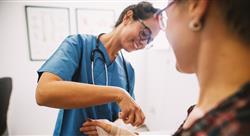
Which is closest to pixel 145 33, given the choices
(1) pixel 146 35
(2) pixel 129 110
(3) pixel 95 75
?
(1) pixel 146 35

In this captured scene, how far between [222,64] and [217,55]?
0.06 ft

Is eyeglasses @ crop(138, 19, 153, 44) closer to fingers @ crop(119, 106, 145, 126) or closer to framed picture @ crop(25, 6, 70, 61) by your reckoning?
fingers @ crop(119, 106, 145, 126)

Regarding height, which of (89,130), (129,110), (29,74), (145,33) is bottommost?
(29,74)

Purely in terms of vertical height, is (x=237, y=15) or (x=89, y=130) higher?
(x=237, y=15)

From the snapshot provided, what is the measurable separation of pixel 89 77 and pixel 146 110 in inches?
91.9

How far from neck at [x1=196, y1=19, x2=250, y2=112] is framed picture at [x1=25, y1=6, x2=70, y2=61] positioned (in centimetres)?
251

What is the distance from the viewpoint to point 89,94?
2.22ft

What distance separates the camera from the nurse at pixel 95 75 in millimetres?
681

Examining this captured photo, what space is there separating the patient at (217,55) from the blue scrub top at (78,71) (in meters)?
0.50

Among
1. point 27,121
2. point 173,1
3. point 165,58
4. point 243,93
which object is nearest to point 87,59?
point 173,1

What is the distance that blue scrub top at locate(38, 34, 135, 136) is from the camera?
803 mm

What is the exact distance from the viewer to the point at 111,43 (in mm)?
1011

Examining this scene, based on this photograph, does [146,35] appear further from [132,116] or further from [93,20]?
[93,20]

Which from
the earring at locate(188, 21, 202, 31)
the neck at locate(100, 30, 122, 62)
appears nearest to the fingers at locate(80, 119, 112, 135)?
the neck at locate(100, 30, 122, 62)
